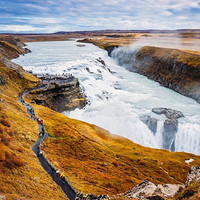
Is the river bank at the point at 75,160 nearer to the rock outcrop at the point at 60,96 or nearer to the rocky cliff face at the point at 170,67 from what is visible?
the rock outcrop at the point at 60,96

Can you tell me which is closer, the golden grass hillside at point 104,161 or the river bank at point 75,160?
the river bank at point 75,160

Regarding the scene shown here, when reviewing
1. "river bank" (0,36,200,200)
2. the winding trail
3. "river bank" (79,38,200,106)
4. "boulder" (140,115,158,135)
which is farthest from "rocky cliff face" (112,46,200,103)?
the winding trail

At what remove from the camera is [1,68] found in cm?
5419

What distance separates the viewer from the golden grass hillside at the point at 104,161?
24891 mm

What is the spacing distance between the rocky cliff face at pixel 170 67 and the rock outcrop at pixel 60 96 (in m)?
37.5

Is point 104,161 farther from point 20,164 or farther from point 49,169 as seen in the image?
point 20,164

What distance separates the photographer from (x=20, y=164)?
20922 mm

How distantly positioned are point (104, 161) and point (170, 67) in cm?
6961

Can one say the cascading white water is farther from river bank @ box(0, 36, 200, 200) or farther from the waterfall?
river bank @ box(0, 36, 200, 200)

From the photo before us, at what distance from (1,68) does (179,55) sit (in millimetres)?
71107

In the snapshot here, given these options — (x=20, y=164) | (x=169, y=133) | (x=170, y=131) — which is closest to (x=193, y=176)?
(x=20, y=164)

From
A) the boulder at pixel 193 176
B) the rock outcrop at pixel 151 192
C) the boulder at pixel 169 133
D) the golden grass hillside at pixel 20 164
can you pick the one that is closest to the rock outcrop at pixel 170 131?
the boulder at pixel 169 133

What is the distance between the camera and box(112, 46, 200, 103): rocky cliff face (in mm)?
73688

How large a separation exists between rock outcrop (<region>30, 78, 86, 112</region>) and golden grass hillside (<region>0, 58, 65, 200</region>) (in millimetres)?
14063
